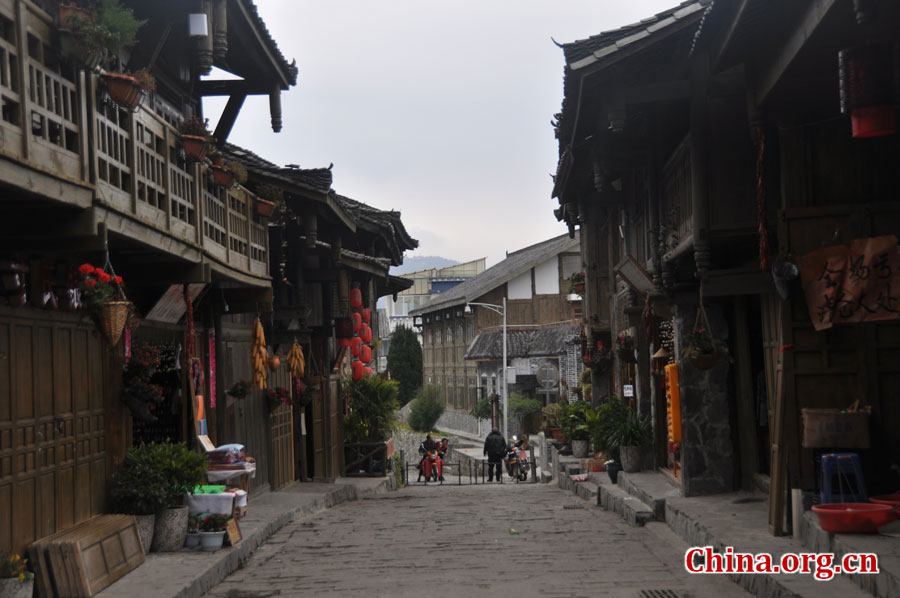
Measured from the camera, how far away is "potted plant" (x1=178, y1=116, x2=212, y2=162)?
38.9 feet

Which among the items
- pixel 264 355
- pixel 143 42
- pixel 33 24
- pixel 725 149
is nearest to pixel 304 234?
pixel 264 355

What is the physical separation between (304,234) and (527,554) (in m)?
9.80

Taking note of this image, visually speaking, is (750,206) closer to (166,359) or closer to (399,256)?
(166,359)

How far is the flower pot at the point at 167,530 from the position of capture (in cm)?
1231

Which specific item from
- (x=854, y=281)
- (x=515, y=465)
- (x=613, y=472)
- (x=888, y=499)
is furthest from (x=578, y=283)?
(x=888, y=499)

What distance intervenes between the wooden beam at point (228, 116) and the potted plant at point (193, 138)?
4.72 metres

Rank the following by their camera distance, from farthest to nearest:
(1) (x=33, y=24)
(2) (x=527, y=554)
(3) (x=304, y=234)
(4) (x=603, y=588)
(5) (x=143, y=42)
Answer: (3) (x=304, y=234), (5) (x=143, y=42), (2) (x=527, y=554), (4) (x=603, y=588), (1) (x=33, y=24)

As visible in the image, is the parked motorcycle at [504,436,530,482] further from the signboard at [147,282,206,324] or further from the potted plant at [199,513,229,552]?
the potted plant at [199,513,229,552]

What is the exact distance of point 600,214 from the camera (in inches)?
1131

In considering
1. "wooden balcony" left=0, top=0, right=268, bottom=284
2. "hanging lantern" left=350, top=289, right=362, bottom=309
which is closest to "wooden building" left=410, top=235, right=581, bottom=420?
"hanging lantern" left=350, top=289, right=362, bottom=309

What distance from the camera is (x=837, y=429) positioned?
11258 millimetres

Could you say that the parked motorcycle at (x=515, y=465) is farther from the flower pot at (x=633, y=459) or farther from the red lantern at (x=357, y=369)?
the flower pot at (x=633, y=459)

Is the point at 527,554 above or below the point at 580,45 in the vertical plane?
below

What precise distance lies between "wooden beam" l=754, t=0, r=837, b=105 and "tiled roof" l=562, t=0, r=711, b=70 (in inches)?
106
